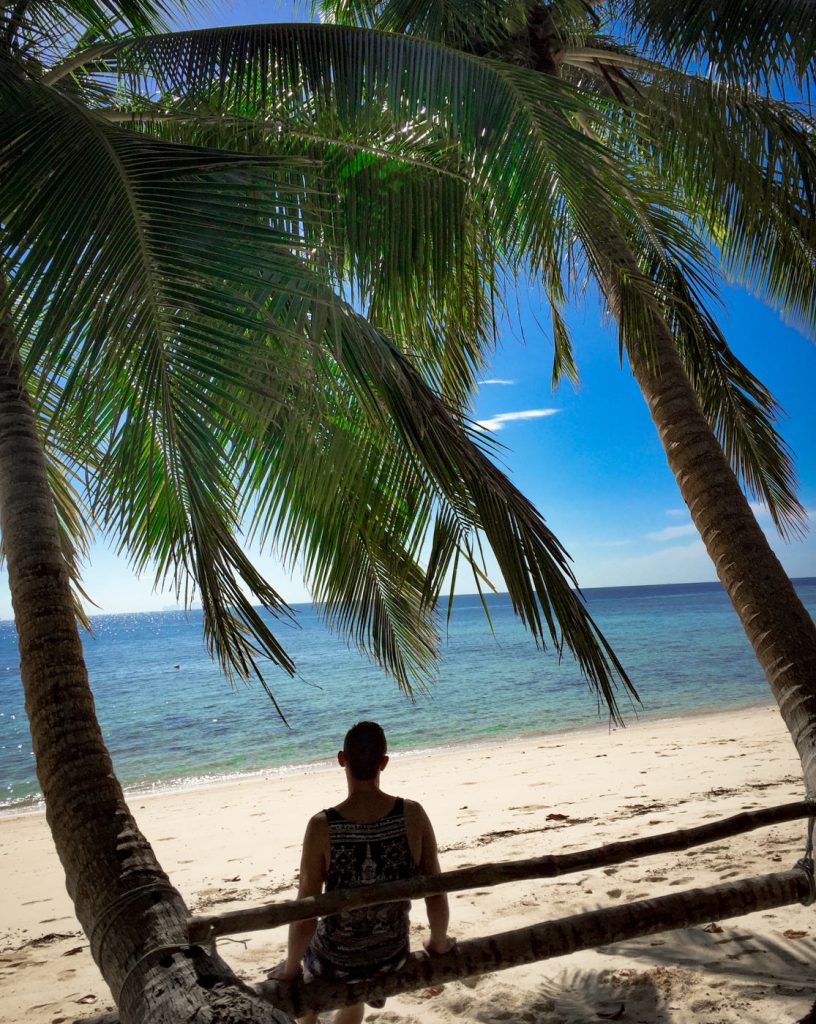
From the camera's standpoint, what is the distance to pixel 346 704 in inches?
1093

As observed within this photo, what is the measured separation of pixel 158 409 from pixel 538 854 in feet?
17.0

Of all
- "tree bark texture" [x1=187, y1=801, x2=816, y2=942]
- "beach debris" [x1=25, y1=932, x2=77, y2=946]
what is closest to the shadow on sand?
"tree bark texture" [x1=187, y1=801, x2=816, y2=942]

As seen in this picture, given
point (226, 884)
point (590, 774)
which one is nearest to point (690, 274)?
point (226, 884)

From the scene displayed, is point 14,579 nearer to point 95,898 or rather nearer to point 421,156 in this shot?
point 95,898

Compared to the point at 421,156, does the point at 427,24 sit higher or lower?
higher

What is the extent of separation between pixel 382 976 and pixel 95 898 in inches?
36.7

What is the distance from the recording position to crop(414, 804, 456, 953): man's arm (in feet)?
9.09

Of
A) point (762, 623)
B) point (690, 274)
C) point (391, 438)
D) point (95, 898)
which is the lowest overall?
point (95, 898)

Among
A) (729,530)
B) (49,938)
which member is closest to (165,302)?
(729,530)

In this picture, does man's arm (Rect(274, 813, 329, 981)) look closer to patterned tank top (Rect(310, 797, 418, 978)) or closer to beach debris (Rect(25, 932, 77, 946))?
patterned tank top (Rect(310, 797, 418, 978))

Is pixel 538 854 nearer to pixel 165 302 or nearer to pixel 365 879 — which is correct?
pixel 365 879

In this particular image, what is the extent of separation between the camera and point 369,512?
4.45 metres

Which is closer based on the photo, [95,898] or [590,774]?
[95,898]

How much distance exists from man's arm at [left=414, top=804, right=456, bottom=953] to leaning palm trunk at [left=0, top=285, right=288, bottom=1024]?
0.74 m
